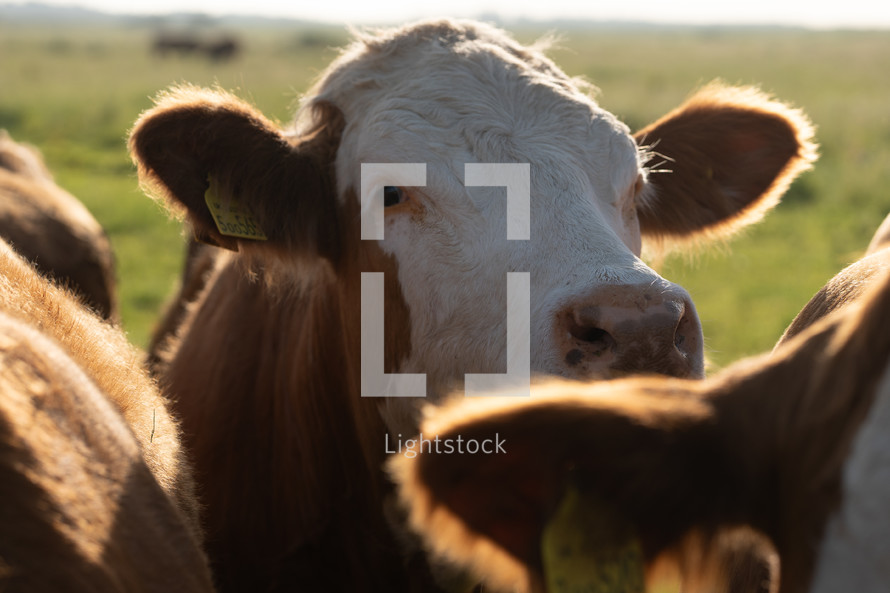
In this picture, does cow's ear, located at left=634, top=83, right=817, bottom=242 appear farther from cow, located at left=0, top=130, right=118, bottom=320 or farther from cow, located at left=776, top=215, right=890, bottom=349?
cow, located at left=0, top=130, right=118, bottom=320

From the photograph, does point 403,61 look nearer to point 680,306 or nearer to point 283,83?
point 680,306

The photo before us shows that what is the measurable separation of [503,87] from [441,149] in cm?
35

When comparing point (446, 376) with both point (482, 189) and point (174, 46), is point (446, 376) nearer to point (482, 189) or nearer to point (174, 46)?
point (482, 189)

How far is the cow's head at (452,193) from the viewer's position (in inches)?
91.0

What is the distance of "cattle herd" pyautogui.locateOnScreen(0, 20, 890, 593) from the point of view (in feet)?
4.43

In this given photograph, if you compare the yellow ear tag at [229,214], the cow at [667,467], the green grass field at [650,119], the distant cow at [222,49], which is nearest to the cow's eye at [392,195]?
the yellow ear tag at [229,214]

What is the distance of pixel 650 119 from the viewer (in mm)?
18516

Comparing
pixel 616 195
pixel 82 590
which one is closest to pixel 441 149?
pixel 616 195

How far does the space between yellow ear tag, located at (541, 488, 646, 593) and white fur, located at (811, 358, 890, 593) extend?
0.26 m

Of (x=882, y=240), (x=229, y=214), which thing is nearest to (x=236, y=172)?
(x=229, y=214)

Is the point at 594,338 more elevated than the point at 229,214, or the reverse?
the point at 229,214

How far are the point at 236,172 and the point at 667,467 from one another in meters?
1.83

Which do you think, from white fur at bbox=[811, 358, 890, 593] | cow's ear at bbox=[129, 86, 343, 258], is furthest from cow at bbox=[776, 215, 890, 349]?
cow's ear at bbox=[129, 86, 343, 258]

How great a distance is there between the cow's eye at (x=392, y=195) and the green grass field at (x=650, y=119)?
659 mm
